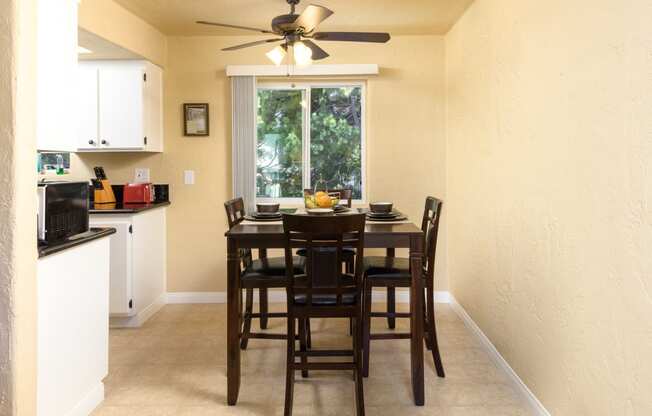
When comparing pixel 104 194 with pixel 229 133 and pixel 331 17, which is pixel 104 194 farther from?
pixel 331 17

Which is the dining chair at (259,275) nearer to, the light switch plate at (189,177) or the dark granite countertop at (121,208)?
the dark granite countertop at (121,208)

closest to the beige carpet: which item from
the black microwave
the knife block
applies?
the black microwave

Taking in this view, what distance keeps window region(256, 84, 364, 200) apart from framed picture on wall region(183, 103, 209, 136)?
0.48 metres

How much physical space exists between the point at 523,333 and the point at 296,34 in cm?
206

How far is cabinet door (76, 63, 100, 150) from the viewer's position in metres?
3.89

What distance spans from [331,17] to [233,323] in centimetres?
248

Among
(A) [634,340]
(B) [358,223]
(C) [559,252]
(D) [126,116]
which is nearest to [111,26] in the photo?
(D) [126,116]

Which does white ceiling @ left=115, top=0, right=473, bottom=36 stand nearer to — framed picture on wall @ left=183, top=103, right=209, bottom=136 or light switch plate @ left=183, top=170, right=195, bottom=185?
framed picture on wall @ left=183, top=103, right=209, bottom=136

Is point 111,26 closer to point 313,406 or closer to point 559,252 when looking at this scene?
point 313,406

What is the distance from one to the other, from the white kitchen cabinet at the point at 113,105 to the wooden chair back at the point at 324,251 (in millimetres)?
2290

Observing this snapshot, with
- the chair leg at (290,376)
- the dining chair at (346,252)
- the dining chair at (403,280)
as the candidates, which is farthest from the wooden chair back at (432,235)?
the chair leg at (290,376)

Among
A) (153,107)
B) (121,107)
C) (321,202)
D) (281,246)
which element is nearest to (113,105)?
(121,107)

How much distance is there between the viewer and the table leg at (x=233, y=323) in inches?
96.7

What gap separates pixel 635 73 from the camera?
1.54 meters
